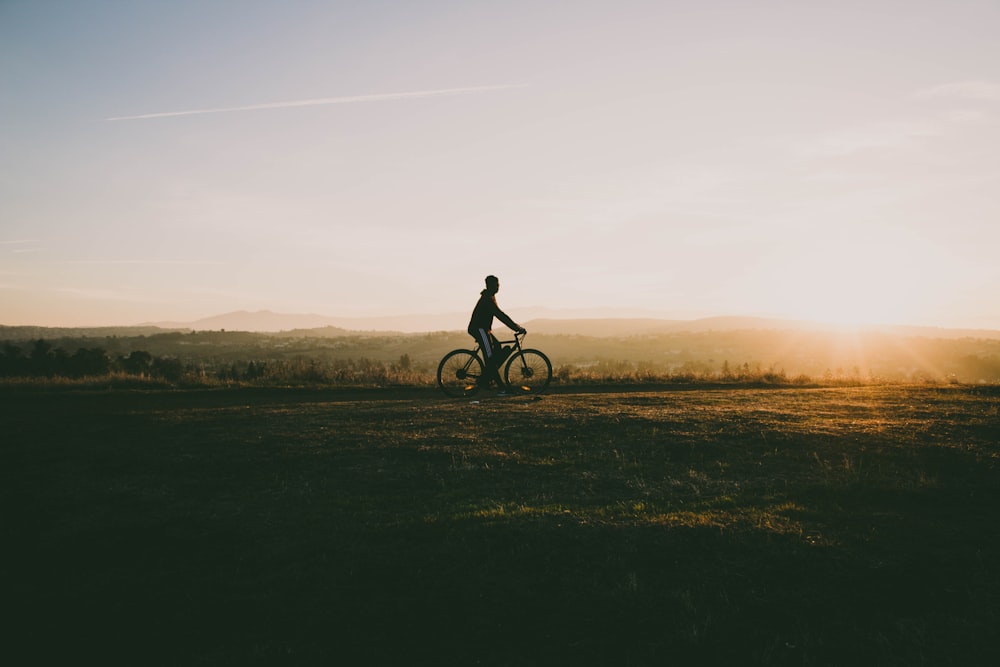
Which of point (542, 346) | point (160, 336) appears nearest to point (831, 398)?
point (542, 346)

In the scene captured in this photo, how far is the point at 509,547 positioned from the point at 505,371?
10.4 metres

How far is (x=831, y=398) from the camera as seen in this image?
14.4 m

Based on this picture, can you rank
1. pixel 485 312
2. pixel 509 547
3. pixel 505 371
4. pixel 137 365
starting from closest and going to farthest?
pixel 509 547 < pixel 485 312 < pixel 505 371 < pixel 137 365

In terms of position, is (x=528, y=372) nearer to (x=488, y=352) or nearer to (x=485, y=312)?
(x=488, y=352)

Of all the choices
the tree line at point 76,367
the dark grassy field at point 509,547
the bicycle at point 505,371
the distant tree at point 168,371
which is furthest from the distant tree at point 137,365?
the dark grassy field at point 509,547

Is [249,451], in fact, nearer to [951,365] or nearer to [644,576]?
[644,576]

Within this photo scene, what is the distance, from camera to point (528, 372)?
1586cm

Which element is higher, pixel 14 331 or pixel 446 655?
pixel 14 331

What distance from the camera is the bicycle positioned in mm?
15750

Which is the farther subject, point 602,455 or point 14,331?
point 14,331

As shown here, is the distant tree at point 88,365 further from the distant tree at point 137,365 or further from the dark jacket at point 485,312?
the dark jacket at point 485,312

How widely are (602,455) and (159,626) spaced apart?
6.01 m

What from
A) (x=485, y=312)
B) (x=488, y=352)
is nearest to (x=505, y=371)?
(x=488, y=352)

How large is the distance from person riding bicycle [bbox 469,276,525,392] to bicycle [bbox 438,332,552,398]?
274 mm
